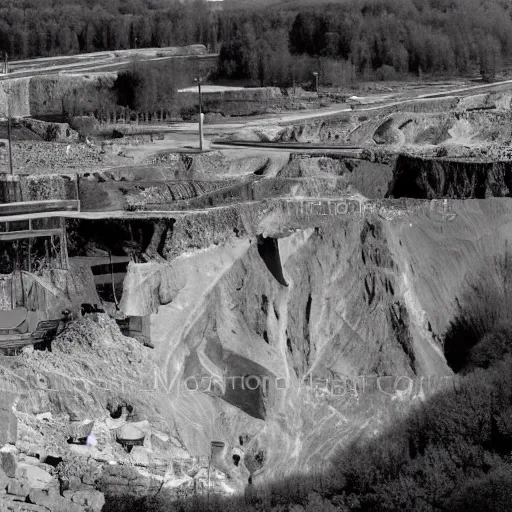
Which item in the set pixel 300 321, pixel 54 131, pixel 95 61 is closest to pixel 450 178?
pixel 300 321

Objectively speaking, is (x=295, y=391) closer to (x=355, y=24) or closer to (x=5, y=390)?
(x=5, y=390)

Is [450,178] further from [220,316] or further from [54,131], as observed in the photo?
[54,131]

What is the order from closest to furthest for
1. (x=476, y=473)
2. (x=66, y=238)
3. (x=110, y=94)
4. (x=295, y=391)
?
1. (x=476, y=473)
2. (x=295, y=391)
3. (x=66, y=238)
4. (x=110, y=94)

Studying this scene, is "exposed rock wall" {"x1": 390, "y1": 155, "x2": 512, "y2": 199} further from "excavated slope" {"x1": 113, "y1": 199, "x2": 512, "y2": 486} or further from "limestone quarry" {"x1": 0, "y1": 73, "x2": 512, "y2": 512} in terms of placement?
"excavated slope" {"x1": 113, "y1": 199, "x2": 512, "y2": 486}

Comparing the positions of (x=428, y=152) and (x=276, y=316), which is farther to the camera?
(x=428, y=152)

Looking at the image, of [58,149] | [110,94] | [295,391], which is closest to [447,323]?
[295,391]

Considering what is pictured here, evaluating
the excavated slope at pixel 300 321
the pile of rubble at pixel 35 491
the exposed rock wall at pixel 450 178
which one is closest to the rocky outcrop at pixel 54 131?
the exposed rock wall at pixel 450 178

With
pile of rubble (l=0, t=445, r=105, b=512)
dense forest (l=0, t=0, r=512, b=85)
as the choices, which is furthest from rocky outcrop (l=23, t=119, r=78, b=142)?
pile of rubble (l=0, t=445, r=105, b=512)
